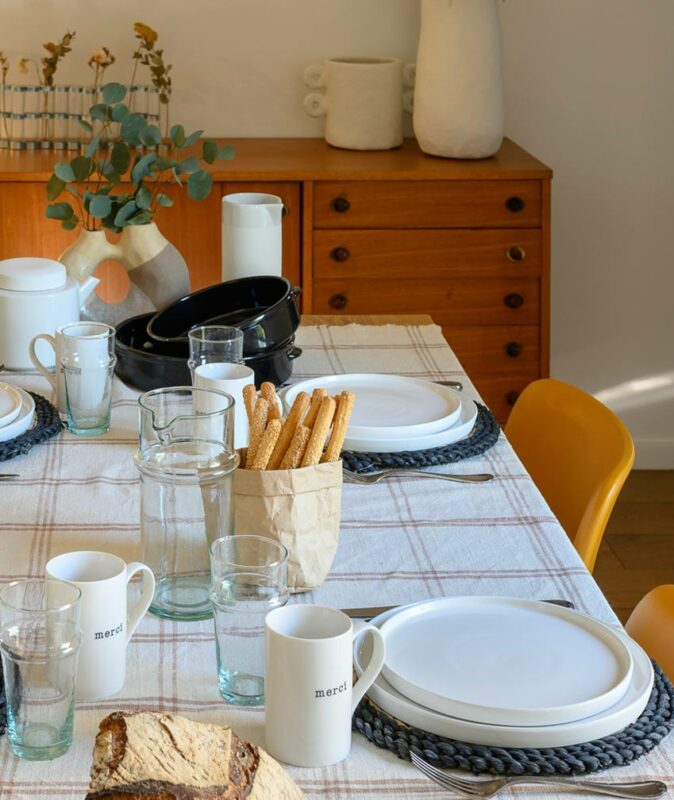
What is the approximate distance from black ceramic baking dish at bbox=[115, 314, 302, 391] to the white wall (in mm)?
1691

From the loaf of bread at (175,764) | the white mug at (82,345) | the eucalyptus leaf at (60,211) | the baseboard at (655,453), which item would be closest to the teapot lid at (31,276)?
the eucalyptus leaf at (60,211)

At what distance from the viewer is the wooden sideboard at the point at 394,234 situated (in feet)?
9.34

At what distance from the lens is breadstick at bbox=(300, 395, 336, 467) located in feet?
3.52

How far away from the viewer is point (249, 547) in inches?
36.6

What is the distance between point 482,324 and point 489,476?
63.9 inches

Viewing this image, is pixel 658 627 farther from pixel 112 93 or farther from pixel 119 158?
pixel 112 93

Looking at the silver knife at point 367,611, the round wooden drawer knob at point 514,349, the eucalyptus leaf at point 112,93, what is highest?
the eucalyptus leaf at point 112,93

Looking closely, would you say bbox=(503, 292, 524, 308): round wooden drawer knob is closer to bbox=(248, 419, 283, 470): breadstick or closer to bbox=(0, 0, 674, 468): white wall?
bbox=(0, 0, 674, 468): white wall

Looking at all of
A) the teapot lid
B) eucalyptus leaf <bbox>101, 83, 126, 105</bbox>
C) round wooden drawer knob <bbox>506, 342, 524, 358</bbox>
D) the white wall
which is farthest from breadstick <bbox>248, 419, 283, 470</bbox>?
the white wall

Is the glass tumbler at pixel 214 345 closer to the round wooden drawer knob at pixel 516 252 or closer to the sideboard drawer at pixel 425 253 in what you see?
the sideboard drawer at pixel 425 253

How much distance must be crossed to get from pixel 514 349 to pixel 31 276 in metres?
1.54

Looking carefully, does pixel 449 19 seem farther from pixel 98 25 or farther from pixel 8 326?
pixel 8 326

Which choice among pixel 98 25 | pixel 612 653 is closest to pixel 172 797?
pixel 612 653

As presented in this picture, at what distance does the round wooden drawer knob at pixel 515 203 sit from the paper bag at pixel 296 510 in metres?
1.93
